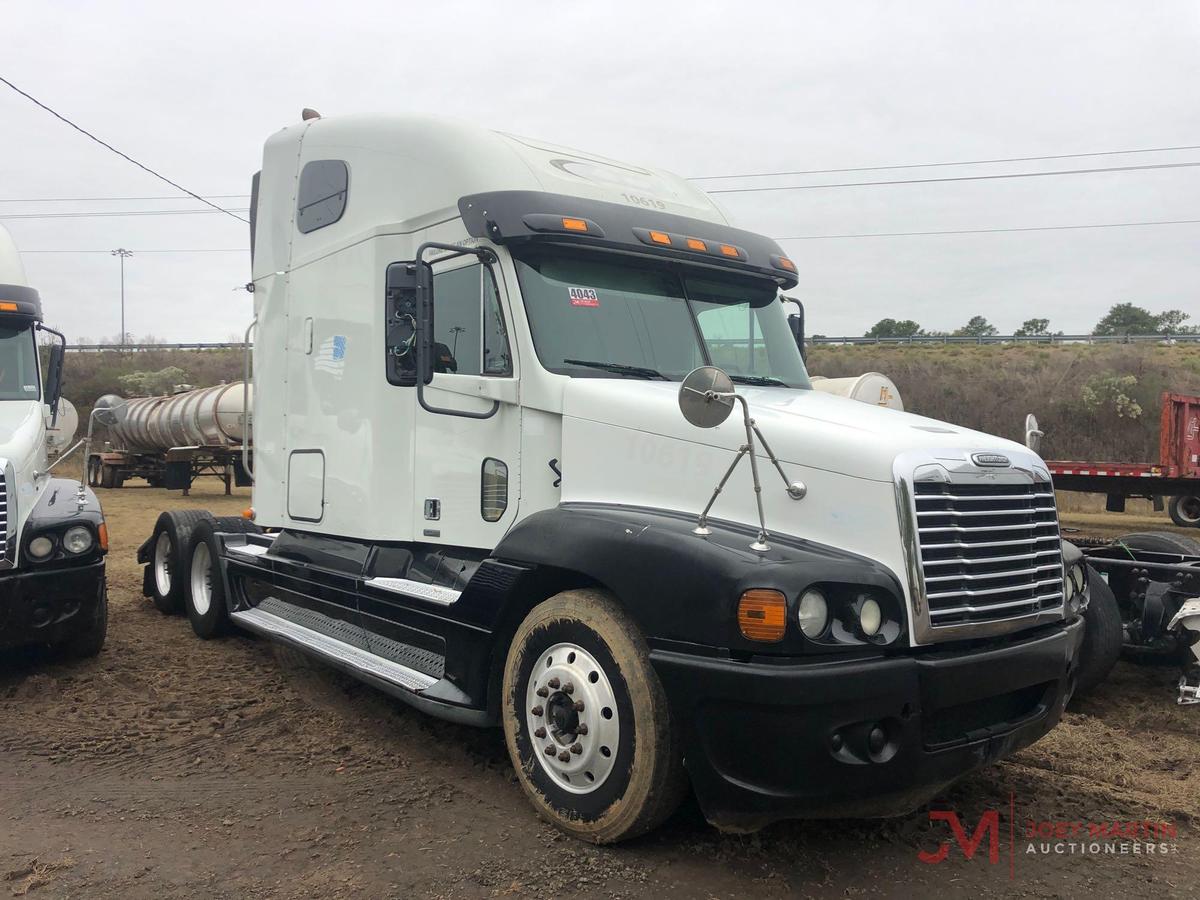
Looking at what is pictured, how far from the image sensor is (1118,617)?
568 centimetres

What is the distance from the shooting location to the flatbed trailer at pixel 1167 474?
17.1m

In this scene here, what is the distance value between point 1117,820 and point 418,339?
383cm

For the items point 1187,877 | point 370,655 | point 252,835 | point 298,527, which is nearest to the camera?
point 1187,877

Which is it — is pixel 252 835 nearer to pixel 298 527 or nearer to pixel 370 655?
pixel 370 655

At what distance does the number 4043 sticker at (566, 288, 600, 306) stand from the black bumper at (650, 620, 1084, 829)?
1930 mm

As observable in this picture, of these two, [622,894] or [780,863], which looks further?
[780,863]

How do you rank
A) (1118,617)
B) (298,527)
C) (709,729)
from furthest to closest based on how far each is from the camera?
1. (298,527)
2. (1118,617)
3. (709,729)

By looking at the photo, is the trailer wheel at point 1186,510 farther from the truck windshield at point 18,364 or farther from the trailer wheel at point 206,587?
the truck windshield at point 18,364

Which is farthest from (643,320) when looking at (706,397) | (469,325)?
(706,397)

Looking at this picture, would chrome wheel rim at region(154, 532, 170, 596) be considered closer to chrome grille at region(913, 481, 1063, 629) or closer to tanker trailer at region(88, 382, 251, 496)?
chrome grille at region(913, 481, 1063, 629)

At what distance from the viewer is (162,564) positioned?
8727 mm

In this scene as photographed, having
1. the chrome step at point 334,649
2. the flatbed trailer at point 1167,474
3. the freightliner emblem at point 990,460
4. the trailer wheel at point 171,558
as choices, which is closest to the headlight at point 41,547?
the chrome step at point 334,649

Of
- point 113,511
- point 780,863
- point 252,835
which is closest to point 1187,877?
point 780,863

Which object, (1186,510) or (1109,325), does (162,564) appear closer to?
(1186,510)
